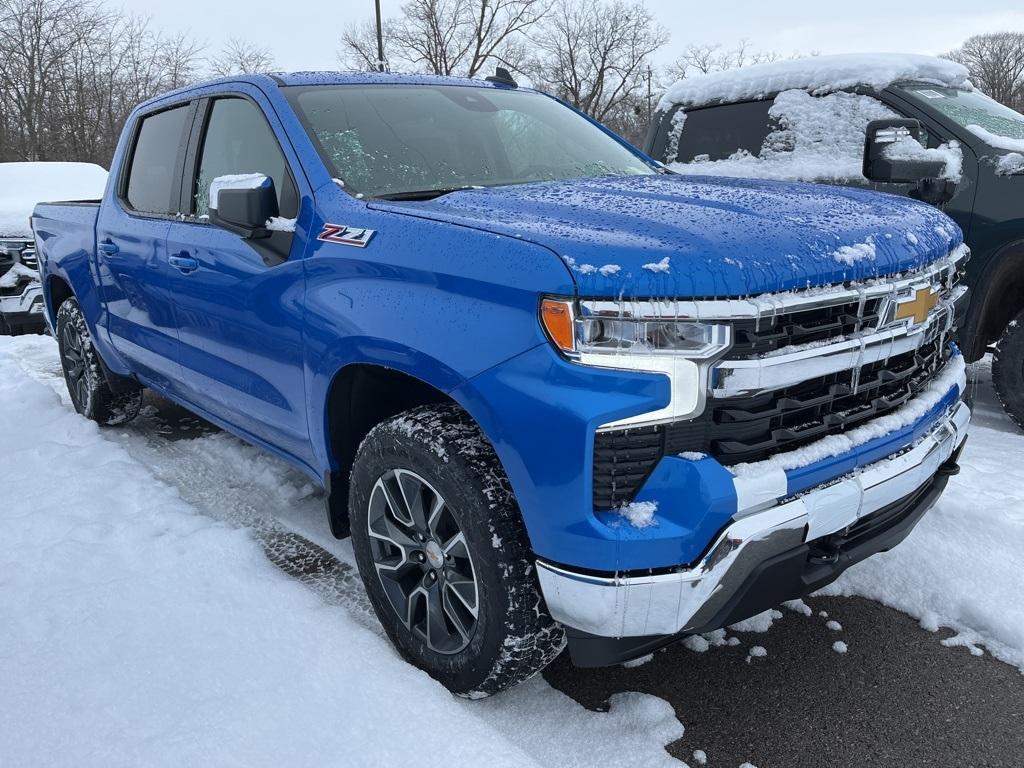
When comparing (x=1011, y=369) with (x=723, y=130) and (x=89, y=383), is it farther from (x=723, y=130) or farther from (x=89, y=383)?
(x=89, y=383)

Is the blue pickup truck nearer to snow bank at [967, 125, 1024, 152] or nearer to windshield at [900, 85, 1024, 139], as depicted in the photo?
snow bank at [967, 125, 1024, 152]

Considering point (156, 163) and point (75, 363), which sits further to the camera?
point (75, 363)

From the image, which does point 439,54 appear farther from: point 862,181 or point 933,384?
point 933,384

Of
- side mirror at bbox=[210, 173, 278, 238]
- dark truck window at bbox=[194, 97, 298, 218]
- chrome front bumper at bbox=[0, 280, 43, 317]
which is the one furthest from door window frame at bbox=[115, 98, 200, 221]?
chrome front bumper at bbox=[0, 280, 43, 317]

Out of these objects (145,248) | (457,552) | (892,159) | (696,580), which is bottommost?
(457,552)

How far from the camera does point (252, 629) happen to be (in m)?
2.43

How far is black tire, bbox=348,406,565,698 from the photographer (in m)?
1.95

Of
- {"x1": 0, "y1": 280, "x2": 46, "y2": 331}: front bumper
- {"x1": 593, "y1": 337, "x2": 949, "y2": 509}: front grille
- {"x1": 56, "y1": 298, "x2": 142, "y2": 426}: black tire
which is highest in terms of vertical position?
{"x1": 593, "y1": 337, "x2": 949, "y2": 509}: front grille

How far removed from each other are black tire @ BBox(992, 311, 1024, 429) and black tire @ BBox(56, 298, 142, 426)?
4.78m

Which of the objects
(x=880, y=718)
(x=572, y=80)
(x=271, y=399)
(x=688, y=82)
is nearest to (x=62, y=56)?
(x=572, y=80)

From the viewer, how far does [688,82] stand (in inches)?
223

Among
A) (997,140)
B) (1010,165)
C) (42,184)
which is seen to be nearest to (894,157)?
(1010,165)

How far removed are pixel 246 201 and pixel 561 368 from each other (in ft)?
4.31

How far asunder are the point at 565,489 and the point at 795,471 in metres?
0.55
